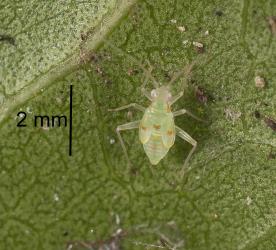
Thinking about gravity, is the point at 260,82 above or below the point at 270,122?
above

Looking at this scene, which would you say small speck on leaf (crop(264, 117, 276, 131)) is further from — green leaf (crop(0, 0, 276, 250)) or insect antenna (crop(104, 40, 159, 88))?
insect antenna (crop(104, 40, 159, 88))

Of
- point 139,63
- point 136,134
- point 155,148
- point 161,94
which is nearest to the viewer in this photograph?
point 155,148

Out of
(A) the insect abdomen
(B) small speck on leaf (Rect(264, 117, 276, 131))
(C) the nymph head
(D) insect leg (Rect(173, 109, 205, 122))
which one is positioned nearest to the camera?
(A) the insect abdomen

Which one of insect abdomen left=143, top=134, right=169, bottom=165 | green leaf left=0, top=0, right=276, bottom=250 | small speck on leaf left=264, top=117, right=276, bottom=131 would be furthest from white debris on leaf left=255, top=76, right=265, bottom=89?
insect abdomen left=143, top=134, right=169, bottom=165

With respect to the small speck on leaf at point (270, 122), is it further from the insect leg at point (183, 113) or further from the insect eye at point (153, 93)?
the insect eye at point (153, 93)

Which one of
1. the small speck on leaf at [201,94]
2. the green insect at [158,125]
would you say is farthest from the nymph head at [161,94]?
the small speck on leaf at [201,94]

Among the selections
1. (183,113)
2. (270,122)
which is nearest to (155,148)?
(183,113)

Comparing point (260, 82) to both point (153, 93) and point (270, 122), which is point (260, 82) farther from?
point (153, 93)
